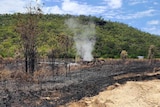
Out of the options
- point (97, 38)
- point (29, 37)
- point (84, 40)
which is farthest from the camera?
point (97, 38)

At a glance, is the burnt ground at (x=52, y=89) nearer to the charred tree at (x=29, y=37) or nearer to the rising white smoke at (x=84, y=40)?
the charred tree at (x=29, y=37)

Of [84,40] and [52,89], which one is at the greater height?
[84,40]

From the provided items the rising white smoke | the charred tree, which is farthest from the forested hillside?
the charred tree

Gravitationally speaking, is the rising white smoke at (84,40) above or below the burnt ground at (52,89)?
above

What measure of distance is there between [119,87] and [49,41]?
40646 millimetres

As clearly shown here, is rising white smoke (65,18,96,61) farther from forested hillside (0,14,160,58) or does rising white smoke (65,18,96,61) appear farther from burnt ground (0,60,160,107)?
burnt ground (0,60,160,107)

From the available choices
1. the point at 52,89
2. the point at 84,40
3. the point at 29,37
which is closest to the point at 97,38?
the point at 84,40

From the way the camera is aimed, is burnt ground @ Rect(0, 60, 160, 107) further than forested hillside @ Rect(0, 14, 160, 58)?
No

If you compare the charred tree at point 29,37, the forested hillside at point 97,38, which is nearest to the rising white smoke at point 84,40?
the forested hillside at point 97,38

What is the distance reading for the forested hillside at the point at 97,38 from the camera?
192 feet

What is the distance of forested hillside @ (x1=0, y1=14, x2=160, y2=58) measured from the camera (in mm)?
58500

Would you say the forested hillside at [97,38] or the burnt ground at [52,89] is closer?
the burnt ground at [52,89]

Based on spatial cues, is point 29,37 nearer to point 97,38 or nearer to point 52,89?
Result: point 52,89

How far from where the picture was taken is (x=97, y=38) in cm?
7081
